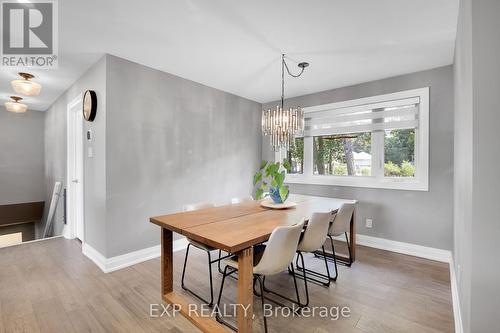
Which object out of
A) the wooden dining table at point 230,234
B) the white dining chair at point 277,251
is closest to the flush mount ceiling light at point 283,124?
the wooden dining table at point 230,234

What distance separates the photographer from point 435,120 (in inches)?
121

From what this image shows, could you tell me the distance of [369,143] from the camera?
12.1ft

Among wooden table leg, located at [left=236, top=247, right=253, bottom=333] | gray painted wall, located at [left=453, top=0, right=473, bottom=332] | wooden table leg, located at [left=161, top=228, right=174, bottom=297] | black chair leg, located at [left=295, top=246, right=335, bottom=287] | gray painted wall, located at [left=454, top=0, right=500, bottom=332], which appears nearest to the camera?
gray painted wall, located at [left=454, top=0, right=500, bottom=332]

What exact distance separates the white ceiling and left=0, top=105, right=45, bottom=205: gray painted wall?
8.68ft

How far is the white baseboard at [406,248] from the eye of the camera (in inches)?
119

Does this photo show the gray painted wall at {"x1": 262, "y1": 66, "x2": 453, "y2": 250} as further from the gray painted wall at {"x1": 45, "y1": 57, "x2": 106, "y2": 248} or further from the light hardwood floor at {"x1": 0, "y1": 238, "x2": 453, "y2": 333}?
the gray painted wall at {"x1": 45, "y1": 57, "x2": 106, "y2": 248}

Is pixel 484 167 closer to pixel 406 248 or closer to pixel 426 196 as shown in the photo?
pixel 426 196

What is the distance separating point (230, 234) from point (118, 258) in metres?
1.87

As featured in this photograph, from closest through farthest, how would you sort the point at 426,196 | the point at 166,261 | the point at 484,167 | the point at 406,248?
the point at 484,167
the point at 166,261
the point at 426,196
the point at 406,248

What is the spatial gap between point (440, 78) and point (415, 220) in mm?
1861

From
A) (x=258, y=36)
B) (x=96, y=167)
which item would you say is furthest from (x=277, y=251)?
(x=96, y=167)

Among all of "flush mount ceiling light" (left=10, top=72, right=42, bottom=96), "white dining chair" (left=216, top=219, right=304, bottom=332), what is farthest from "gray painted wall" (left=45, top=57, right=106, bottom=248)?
"white dining chair" (left=216, top=219, right=304, bottom=332)

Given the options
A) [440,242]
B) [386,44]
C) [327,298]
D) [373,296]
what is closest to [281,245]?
[327,298]

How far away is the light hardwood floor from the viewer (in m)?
1.82
